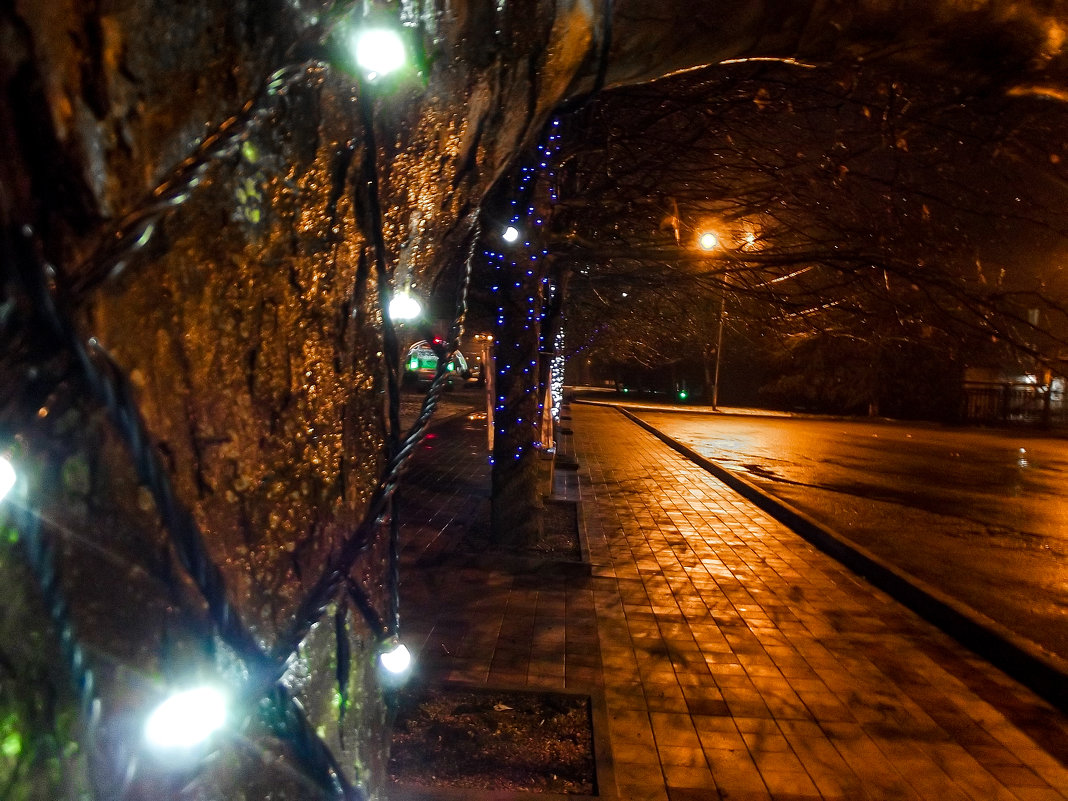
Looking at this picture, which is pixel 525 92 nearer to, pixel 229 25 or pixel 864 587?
pixel 229 25

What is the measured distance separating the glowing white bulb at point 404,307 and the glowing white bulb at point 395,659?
25.0 inches

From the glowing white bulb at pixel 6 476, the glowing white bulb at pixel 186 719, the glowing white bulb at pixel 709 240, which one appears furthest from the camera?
the glowing white bulb at pixel 709 240

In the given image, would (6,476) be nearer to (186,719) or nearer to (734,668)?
(186,719)

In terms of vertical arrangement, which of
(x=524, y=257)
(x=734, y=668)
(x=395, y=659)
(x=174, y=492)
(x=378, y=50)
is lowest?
(x=734, y=668)

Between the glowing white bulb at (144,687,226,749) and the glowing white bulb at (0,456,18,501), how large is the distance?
0.30 meters

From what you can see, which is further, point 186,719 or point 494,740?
point 494,740

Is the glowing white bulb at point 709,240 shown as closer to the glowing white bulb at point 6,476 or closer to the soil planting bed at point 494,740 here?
the soil planting bed at point 494,740

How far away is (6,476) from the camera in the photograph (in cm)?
74

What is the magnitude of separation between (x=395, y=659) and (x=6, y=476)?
92 cm

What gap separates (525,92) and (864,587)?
766 centimetres

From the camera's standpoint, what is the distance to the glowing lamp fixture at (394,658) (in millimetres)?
1503

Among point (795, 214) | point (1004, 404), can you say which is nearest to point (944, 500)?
point (795, 214)

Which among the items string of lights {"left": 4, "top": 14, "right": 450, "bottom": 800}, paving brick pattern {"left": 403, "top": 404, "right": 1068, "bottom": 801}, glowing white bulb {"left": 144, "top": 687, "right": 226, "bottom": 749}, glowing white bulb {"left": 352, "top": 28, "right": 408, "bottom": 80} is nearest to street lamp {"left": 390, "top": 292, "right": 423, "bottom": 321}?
string of lights {"left": 4, "top": 14, "right": 450, "bottom": 800}

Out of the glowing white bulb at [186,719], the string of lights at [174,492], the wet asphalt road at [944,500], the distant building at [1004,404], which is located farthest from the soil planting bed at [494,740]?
the distant building at [1004,404]
